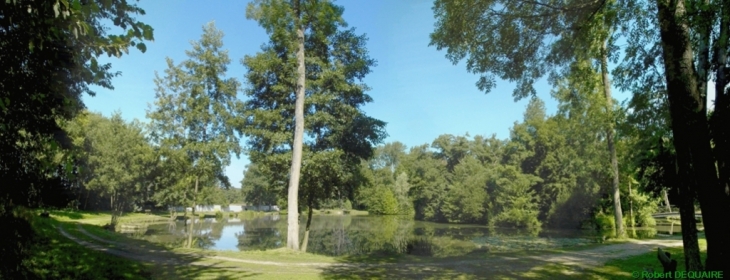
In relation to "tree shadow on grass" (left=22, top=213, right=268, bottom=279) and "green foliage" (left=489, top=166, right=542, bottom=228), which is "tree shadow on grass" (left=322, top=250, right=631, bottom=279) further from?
"green foliage" (left=489, top=166, right=542, bottom=228)

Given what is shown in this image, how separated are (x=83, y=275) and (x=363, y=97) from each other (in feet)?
38.9

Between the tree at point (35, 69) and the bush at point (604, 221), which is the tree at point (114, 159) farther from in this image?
the bush at point (604, 221)

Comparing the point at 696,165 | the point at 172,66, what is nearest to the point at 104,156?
the point at 172,66

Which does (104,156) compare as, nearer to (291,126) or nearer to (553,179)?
(291,126)

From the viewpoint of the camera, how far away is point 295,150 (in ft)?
47.2

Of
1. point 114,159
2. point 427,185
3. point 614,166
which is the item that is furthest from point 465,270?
point 427,185

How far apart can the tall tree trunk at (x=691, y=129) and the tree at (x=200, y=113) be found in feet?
64.7

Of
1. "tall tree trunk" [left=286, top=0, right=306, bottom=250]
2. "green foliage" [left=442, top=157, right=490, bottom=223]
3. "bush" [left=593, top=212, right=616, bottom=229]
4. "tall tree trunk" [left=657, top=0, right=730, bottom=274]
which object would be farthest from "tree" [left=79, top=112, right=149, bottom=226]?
"bush" [left=593, top=212, right=616, bottom=229]

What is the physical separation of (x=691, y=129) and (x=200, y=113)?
21140 mm

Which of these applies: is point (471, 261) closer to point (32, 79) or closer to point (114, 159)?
point (32, 79)

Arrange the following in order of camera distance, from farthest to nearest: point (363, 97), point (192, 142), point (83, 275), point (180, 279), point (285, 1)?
point (192, 142), point (363, 97), point (285, 1), point (180, 279), point (83, 275)

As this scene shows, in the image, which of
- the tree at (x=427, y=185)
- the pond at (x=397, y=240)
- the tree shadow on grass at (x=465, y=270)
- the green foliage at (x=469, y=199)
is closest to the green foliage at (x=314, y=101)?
the pond at (x=397, y=240)

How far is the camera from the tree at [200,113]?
21.7m

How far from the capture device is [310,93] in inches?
646
